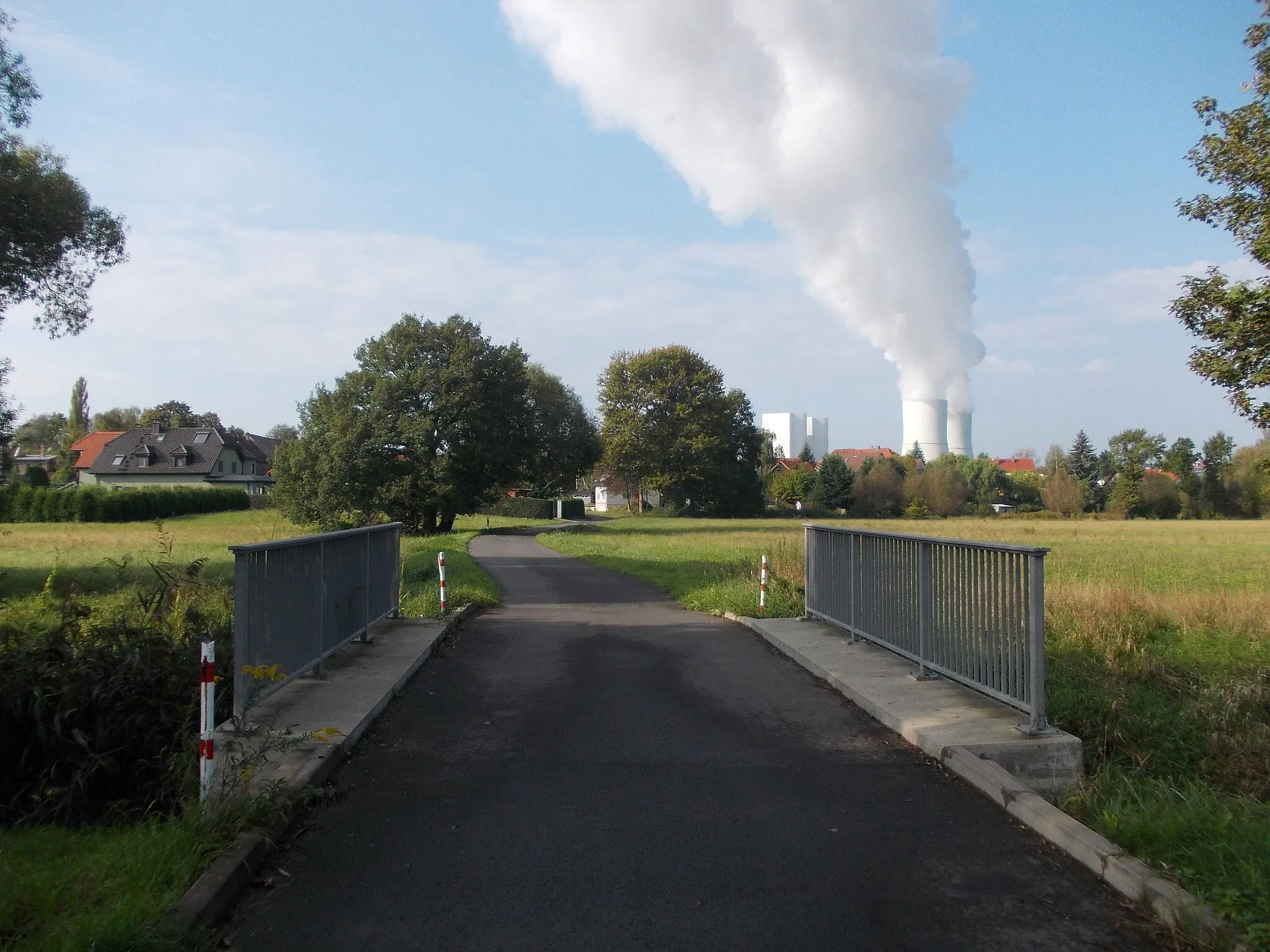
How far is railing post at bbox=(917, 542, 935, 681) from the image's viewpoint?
8.45m

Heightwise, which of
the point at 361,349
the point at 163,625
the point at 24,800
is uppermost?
the point at 361,349

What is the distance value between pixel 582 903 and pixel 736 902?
0.68 meters

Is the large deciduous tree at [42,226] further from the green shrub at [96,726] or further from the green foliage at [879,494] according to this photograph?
the green foliage at [879,494]

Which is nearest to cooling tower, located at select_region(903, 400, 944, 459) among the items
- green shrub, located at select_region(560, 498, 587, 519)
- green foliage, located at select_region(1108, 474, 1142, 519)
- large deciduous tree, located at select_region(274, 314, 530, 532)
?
green foliage, located at select_region(1108, 474, 1142, 519)

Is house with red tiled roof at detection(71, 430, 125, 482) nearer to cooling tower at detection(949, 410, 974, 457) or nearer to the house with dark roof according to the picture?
the house with dark roof

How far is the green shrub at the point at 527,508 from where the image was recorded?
78625mm

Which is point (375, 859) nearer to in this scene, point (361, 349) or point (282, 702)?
point (282, 702)

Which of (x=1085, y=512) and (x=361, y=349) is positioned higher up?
(x=361, y=349)

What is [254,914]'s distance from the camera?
4.05 meters

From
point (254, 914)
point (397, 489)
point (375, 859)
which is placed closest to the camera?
point (254, 914)

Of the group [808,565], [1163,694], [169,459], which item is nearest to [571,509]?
[169,459]

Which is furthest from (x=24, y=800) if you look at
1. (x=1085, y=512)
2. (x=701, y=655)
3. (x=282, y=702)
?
(x=1085, y=512)

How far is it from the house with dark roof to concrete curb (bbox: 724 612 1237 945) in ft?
277

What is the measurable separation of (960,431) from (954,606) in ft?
439
